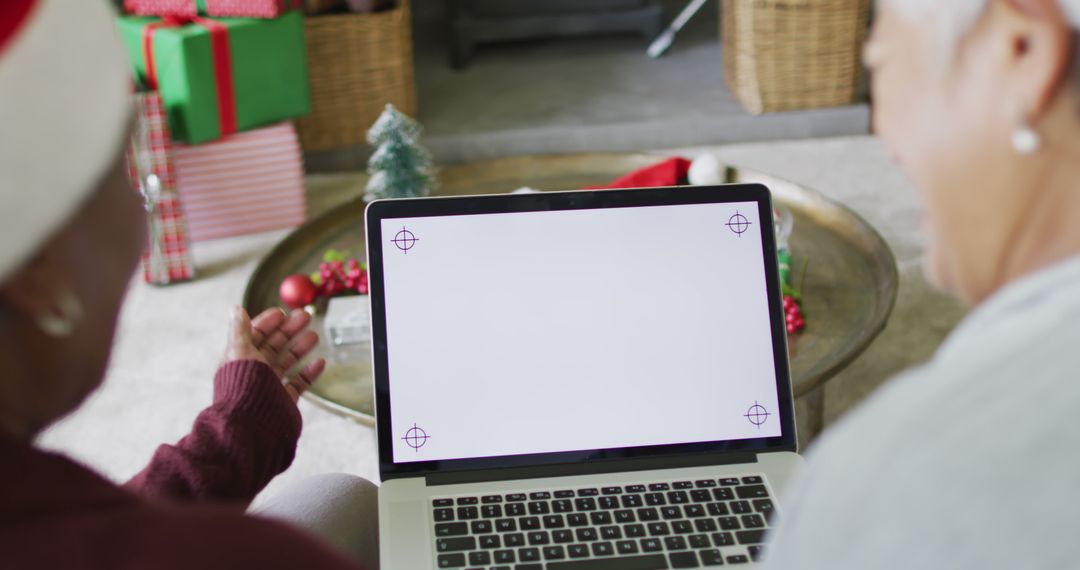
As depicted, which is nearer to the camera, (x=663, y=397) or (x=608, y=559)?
(x=608, y=559)

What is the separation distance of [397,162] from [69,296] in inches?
63.4

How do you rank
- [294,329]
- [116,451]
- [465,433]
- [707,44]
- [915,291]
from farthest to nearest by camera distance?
[707,44], [915,291], [116,451], [294,329], [465,433]

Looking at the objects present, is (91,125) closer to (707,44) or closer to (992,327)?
(992,327)

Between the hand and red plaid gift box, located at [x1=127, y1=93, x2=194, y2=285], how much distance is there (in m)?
1.52

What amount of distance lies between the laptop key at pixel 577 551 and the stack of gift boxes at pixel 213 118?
6.08 ft

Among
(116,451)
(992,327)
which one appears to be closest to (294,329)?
(992,327)

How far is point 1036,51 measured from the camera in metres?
0.45

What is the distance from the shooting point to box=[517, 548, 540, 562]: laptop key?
87cm

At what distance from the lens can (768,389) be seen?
0.98 meters

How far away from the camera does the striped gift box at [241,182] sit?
266 centimetres

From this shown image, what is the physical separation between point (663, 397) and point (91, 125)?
0.61 m

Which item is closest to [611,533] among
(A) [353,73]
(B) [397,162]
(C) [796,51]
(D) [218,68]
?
(B) [397,162]

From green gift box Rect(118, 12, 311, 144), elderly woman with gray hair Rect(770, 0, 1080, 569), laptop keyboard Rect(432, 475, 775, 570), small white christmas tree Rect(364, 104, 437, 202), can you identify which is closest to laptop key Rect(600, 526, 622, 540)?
laptop keyboard Rect(432, 475, 775, 570)

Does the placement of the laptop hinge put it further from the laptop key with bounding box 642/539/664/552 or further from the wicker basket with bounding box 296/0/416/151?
the wicker basket with bounding box 296/0/416/151
